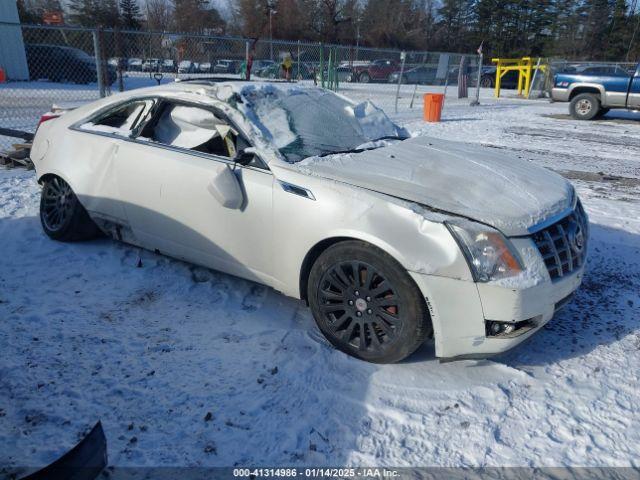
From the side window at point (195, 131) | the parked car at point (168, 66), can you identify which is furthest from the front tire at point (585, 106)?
the side window at point (195, 131)

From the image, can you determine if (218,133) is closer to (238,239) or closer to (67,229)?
(238,239)

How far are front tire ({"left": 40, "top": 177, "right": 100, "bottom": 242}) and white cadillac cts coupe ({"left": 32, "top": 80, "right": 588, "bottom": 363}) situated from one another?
1 centimetres

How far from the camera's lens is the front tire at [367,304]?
8.95 ft

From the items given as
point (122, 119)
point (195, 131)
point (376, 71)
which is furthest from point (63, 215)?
point (376, 71)

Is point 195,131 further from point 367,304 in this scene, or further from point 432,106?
point 432,106

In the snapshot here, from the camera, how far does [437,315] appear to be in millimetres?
2672

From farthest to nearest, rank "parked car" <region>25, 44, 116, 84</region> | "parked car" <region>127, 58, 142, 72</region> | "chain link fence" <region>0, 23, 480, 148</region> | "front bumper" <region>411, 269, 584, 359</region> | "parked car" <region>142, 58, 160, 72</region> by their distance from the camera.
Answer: "parked car" <region>25, 44, 116, 84</region>, "parked car" <region>127, 58, 142, 72</region>, "parked car" <region>142, 58, 160, 72</region>, "chain link fence" <region>0, 23, 480, 148</region>, "front bumper" <region>411, 269, 584, 359</region>

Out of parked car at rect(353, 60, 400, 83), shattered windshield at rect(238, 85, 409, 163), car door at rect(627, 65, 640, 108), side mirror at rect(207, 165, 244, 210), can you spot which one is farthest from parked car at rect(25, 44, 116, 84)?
side mirror at rect(207, 165, 244, 210)

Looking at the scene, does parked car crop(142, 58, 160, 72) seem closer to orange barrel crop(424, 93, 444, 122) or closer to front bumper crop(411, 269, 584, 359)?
orange barrel crop(424, 93, 444, 122)

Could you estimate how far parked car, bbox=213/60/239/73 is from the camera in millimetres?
16453

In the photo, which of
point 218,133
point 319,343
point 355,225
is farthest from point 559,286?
point 218,133

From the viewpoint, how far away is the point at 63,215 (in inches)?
172

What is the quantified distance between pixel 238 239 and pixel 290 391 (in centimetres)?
113

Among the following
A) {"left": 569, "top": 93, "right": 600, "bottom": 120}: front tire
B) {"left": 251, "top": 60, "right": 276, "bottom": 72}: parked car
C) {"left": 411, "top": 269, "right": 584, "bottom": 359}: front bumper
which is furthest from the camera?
{"left": 251, "top": 60, "right": 276, "bottom": 72}: parked car
